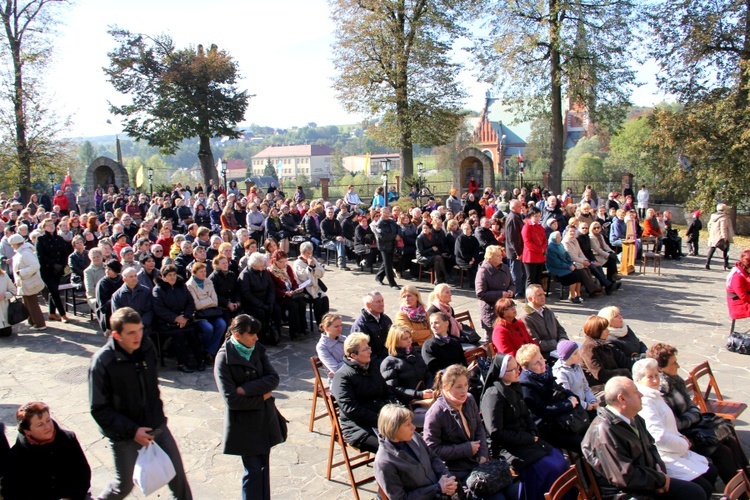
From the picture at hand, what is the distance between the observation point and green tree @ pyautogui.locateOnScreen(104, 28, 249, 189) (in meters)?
31.1

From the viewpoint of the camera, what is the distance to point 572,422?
16.6 feet

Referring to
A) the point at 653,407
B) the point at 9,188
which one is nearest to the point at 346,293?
the point at 653,407

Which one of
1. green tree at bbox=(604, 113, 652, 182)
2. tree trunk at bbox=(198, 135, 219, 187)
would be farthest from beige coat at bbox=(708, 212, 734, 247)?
green tree at bbox=(604, 113, 652, 182)

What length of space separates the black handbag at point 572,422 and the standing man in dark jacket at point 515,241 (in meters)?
6.01

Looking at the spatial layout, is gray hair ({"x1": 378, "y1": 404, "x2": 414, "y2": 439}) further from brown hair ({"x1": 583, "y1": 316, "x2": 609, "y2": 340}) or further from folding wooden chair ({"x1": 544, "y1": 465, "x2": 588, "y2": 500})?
brown hair ({"x1": 583, "y1": 316, "x2": 609, "y2": 340})

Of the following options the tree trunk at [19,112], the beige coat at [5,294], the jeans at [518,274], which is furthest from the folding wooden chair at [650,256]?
the tree trunk at [19,112]

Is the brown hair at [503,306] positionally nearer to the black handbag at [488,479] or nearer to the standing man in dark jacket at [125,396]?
the black handbag at [488,479]

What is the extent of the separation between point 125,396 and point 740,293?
8017mm

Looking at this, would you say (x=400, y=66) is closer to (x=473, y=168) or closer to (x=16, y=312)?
(x=473, y=168)

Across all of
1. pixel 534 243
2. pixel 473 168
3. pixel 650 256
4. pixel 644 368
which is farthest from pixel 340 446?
pixel 473 168

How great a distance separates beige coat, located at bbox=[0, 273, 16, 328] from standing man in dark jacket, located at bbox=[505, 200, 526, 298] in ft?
27.1

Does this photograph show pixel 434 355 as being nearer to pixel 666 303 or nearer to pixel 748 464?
pixel 748 464

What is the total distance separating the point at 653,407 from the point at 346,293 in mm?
7769

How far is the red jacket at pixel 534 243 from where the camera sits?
10.6 metres
